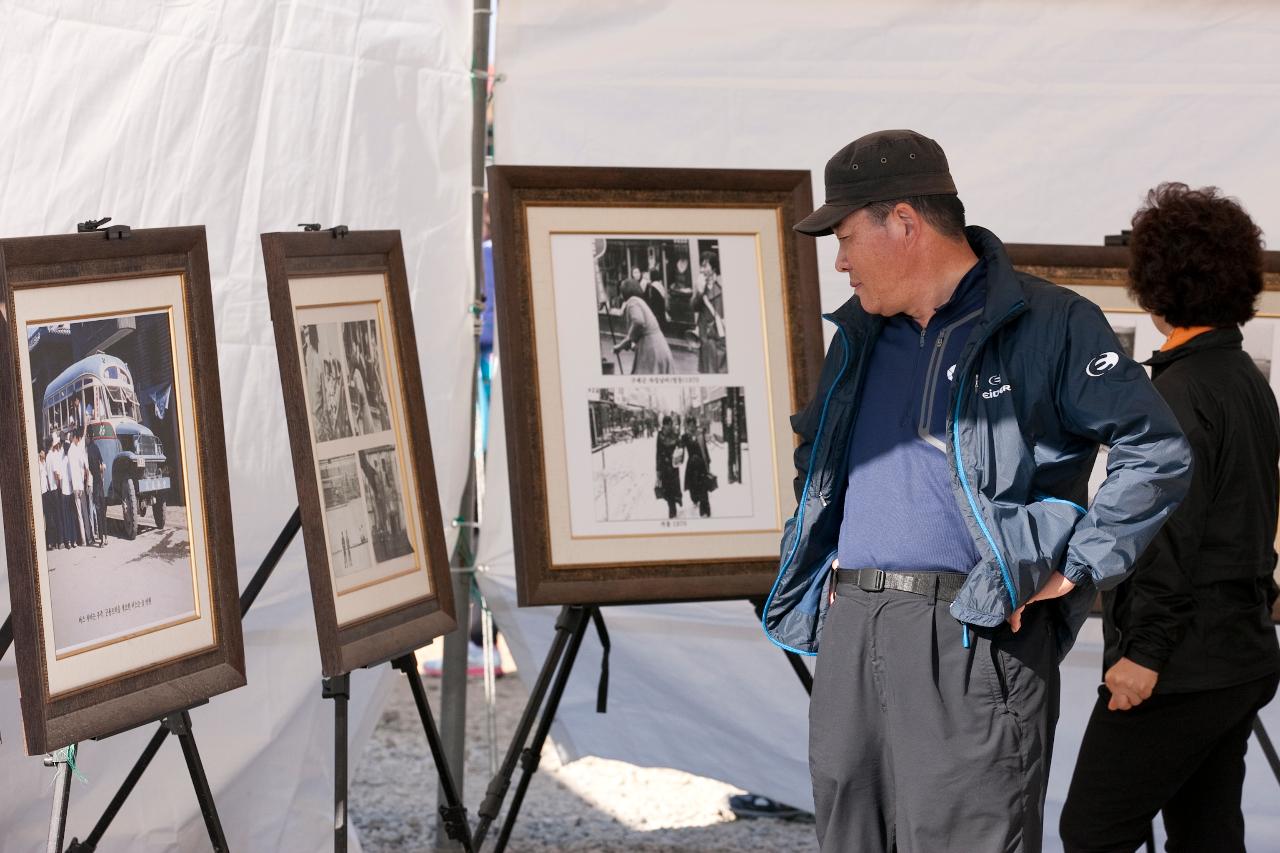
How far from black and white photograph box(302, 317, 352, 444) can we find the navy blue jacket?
1193 millimetres

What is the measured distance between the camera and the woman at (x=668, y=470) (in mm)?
2992

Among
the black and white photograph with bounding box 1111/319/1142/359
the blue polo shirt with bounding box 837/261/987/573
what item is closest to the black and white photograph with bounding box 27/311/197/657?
the blue polo shirt with bounding box 837/261/987/573

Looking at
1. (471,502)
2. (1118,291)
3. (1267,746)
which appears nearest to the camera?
(1267,746)

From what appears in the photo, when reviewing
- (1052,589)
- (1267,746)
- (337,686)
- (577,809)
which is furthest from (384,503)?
(1267,746)

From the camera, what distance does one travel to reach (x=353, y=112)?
10.7 ft

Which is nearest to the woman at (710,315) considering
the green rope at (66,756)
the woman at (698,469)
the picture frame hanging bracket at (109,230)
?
the woman at (698,469)

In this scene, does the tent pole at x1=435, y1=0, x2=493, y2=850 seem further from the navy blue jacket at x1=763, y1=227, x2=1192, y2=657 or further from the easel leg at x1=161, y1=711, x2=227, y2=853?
the navy blue jacket at x1=763, y1=227, x2=1192, y2=657

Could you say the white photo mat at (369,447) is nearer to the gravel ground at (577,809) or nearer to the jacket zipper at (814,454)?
the jacket zipper at (814,454)

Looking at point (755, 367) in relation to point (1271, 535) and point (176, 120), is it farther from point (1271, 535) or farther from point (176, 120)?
point (176, 120)

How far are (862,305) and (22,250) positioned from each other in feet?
4.03

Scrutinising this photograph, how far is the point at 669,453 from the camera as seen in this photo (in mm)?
3008

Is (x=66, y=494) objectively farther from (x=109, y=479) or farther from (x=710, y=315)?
(x=710, y=315)

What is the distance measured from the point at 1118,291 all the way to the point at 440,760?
75.1 inches

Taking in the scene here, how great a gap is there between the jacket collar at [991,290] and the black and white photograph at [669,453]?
100cm
